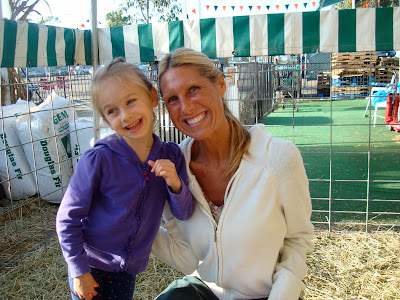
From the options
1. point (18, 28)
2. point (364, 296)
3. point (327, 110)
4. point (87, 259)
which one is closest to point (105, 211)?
point (87, 259)

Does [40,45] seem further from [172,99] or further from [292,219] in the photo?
[292,219]

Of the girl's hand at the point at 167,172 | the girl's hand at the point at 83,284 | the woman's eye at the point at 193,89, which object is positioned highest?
the woman's eye at the point at 193,89

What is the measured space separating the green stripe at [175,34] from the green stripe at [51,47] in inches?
37.1

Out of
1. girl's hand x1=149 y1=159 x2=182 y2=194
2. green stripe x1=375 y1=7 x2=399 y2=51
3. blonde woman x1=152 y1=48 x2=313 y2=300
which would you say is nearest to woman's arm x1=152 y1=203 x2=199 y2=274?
blonde woman x1=152 y1=48 x2=313 y2=300

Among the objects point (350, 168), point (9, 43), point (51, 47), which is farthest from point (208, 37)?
point (350, 168)

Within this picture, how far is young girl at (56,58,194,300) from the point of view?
141 centimetres

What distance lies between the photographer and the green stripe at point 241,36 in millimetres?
3008

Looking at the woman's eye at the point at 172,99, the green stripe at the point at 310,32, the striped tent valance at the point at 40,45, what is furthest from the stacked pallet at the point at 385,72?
the woman's eye at the point at 172,99

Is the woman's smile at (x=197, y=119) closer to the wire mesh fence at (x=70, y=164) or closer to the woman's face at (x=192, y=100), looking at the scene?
the woman's face at (x=192, y=100)

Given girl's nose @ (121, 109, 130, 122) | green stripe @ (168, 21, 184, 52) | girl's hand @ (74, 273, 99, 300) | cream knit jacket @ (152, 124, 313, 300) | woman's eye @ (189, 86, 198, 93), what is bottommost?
girl's hand @ (74, 273, 99, 300)

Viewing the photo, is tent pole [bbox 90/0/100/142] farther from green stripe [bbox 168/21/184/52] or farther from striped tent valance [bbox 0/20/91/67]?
green stripe [bbox 168/21/184/52]

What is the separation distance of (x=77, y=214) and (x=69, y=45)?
2000mm

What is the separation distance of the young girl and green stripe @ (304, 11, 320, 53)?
6.11ft

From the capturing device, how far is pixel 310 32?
9.66ft
